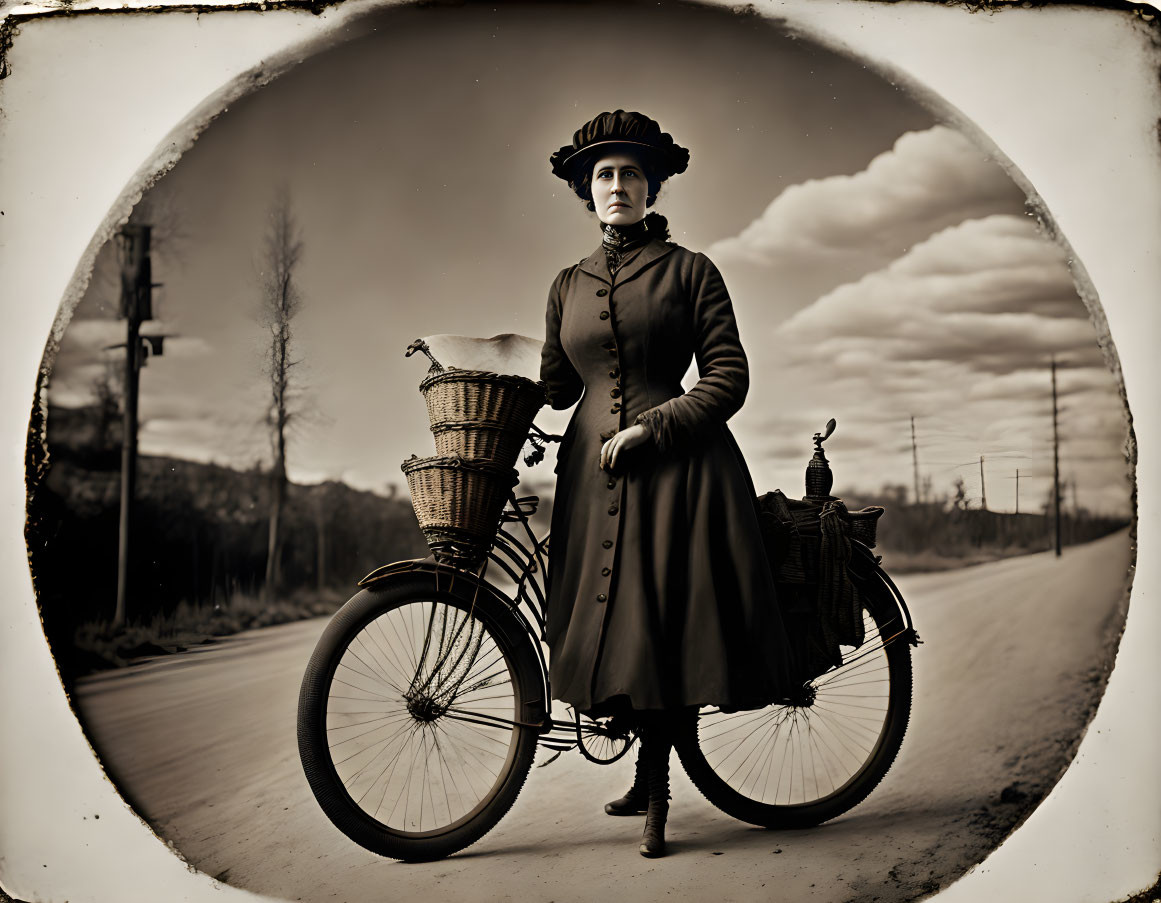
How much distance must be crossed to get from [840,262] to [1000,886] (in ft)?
6.99

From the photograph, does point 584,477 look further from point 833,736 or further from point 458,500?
point 833,736

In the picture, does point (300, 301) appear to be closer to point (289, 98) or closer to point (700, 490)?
point (289, 98)

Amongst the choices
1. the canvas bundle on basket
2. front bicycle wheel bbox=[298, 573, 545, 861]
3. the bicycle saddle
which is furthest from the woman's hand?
front bicycle wheel bbox=[298, 573, 545, 861]

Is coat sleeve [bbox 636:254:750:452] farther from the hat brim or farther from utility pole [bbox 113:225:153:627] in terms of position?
utility pole [bbox 113:225:153:627]

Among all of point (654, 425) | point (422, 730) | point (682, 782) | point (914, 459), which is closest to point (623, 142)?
point (654, 425)

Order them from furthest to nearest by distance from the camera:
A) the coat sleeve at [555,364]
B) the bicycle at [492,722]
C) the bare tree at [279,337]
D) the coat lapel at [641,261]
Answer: the bare tree at [279,337], the coat sleeve at [555,364], the coat lapel at [641,261], the bicycle at [492,722]

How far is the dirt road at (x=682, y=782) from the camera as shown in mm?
2785

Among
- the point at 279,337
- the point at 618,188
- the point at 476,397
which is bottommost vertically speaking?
the point at 476,397

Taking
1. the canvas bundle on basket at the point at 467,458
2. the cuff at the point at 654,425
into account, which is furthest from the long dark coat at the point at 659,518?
the canvas bundle on basket at the point at 467,458

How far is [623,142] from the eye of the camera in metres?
2.86

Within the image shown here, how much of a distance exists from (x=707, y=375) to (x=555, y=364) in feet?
1.69

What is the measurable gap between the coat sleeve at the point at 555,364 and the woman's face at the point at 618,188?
26cm

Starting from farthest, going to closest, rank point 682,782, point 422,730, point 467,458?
point 682,782 < point 422,730 < point 467,458

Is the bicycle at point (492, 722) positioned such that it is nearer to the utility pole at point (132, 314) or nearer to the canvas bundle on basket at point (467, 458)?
the canvas bundle on basket at point (467, 458)
